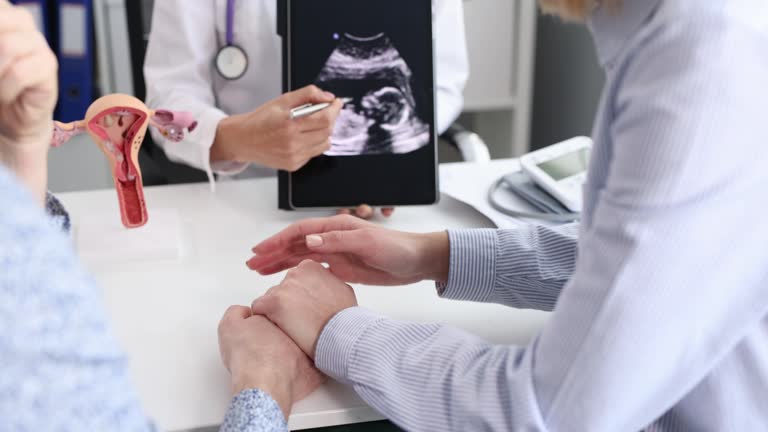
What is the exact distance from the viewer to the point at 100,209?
116 centimetres

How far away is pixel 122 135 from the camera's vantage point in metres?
1.01

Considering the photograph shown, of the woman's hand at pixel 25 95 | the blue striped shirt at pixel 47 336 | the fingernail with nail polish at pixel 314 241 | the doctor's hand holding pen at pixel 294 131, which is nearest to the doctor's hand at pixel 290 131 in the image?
the doctor's hand holding pen at pixel 294 131

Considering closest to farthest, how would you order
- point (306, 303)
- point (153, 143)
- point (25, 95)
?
point (25, 95)
point (306, 303)
point (153, 143)

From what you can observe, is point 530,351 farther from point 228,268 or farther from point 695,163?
point 228,268

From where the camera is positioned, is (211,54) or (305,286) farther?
(211,54)

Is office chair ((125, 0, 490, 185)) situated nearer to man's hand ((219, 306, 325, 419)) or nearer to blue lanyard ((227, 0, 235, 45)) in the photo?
blue lanyard ((227, 0, 235, 45))

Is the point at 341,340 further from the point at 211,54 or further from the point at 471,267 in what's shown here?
the point at 211,54

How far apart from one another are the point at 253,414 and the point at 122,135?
0.47m

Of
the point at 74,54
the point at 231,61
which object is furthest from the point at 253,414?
the point at 74,54

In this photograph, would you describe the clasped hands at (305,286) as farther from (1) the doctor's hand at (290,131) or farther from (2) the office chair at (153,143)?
(2) the office chair at (153,143)

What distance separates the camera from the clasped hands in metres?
0.76

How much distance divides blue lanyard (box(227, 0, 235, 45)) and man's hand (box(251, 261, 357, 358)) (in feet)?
2.39

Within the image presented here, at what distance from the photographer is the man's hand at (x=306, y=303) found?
2.59ft

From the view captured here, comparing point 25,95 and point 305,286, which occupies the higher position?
point 25,95
